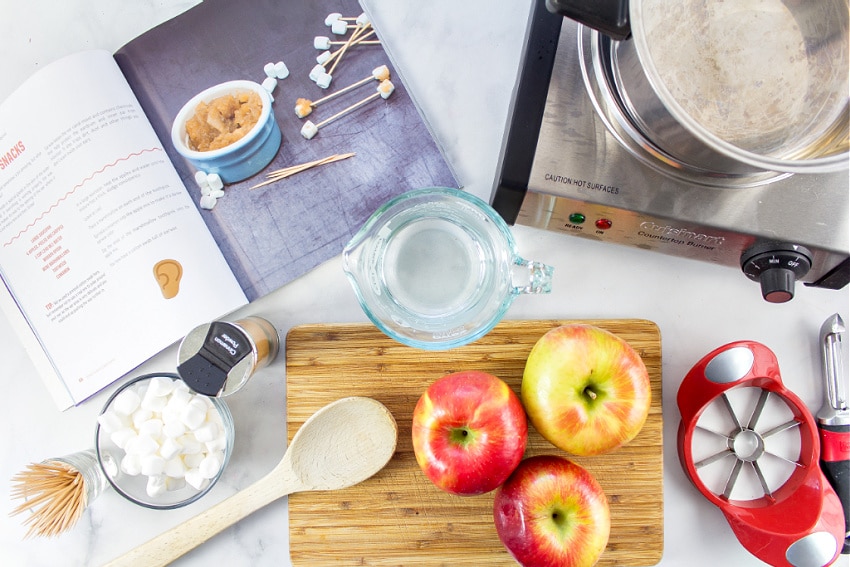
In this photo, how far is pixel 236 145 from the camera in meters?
0.69

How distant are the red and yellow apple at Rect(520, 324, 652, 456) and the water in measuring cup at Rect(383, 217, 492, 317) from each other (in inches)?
4.5

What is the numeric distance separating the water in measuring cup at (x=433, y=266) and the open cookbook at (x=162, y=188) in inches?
3.1

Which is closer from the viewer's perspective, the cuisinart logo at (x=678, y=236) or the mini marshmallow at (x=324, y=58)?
the cuisinart logo at (x=678, y=236)

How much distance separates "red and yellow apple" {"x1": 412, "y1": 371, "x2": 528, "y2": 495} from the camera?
0.60m

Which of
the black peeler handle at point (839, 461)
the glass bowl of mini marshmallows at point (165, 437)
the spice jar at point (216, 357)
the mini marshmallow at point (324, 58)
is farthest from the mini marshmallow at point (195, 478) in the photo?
the black peeler handle at point (839, 461)

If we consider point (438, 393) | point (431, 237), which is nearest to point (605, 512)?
point (438, 393)

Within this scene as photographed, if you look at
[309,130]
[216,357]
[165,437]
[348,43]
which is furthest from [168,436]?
[348,43]

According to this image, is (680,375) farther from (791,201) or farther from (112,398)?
(112,398)

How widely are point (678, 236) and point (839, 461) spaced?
32 centimetres

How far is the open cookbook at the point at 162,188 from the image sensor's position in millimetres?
709

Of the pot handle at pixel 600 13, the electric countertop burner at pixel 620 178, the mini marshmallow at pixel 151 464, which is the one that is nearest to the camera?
the pot handle at pixel 600 13

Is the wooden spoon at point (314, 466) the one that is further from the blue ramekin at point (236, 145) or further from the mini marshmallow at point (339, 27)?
the mini marshmallow at point (339, 27)

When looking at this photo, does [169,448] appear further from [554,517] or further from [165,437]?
[554,517]

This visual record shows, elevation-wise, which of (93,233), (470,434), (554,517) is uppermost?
(93,233)
